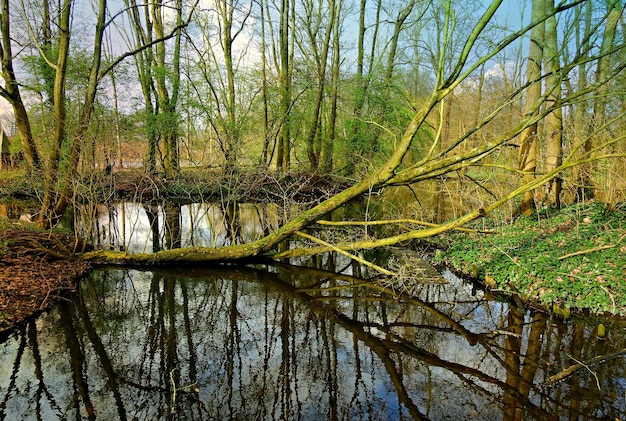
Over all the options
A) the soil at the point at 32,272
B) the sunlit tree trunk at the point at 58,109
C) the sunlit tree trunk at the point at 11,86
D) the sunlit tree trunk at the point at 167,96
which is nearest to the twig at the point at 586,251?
the soil at the point at 32,272

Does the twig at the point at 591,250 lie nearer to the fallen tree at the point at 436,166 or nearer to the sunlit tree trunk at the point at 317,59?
the fallen tree at the point at 436,166

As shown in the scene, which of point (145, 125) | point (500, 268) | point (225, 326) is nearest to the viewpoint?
point (225, 326)

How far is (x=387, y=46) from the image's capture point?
22188 mm

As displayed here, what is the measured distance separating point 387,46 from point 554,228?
1660 cm

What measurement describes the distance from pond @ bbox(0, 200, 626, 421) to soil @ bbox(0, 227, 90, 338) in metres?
0.26

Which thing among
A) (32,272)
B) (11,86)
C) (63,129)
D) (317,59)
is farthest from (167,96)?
(32,272)

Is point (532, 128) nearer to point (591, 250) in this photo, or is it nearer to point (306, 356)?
point (591, 250)

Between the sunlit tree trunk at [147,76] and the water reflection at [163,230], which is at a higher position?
the sunlit tree trunk at [147,76]

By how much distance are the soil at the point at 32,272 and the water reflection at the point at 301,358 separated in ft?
1.06

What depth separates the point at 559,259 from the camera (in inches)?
279

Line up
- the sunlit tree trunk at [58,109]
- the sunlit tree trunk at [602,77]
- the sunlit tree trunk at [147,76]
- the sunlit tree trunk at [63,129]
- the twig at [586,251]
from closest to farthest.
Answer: the twig at [586,251]
the sunlit tree trunk at [63,129]
the sunlit tree trunk at [58,109]
the sunlit tree trunk at [602,77]
the sunlit tree trunk at [147,76]

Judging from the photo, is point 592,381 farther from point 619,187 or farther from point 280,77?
point 280,77

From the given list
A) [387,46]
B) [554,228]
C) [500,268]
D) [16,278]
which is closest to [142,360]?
[16,278]

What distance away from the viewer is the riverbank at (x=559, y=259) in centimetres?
635
